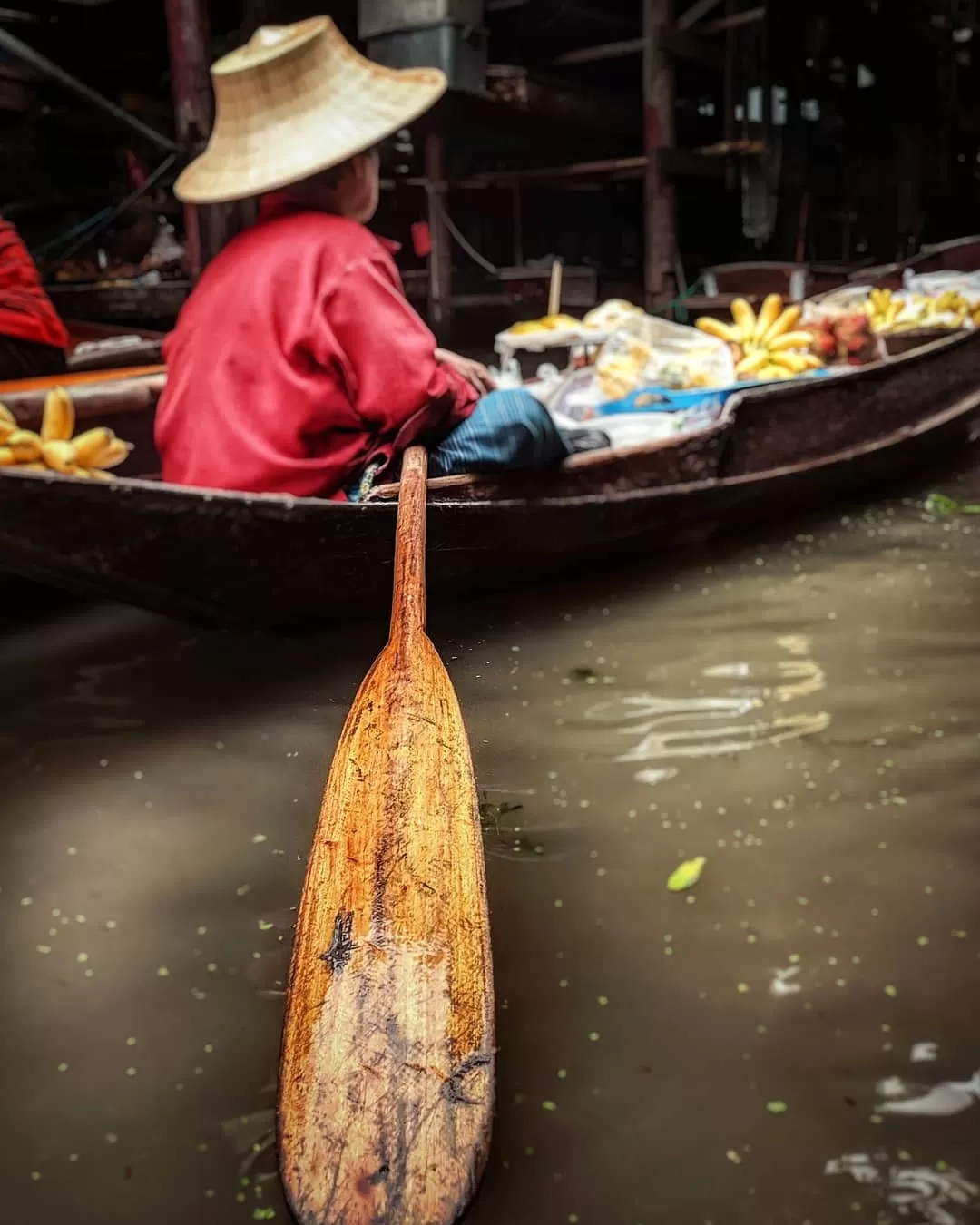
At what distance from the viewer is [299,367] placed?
199cm

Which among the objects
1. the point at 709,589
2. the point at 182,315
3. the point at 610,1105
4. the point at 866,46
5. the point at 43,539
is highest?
the point at 866,46

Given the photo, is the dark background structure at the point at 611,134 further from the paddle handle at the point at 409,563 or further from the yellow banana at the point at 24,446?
the paddle handle at the point at 409,563

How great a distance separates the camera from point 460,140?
650 centimetres

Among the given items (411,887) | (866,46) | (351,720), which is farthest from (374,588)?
(866,46)

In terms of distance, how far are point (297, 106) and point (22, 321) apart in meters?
1.49

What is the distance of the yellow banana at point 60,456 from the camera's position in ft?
6.77

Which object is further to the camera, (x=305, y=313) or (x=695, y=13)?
(x=695, y=13)

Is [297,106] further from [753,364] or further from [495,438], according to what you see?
[753,364]

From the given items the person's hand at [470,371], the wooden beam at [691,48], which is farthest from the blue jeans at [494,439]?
the wooden beam at [691,48]

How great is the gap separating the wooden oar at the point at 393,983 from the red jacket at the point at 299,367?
3.37ft

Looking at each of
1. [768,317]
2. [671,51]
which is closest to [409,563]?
[768,317]

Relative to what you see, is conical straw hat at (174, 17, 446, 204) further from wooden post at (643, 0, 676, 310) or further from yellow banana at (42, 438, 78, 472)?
wooden post at (643, 0, 676, 310)

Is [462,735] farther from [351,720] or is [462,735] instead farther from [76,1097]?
[76,1097]

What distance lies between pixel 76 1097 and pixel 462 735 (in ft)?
1.97
